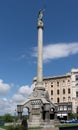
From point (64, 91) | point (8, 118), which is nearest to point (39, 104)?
point (8, 118)

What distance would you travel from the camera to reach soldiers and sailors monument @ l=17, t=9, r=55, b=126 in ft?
182

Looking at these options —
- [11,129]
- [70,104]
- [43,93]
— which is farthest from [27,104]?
[70,104]

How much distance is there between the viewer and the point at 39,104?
56.6m

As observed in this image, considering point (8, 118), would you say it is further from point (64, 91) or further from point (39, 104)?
point (64, 91)

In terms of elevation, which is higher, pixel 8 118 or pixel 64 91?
pixel 64 91

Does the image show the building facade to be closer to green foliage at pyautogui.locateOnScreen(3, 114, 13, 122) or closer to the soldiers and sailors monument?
green foliage at pyautogui.locateOnScreen(3, 114, 13, 122)

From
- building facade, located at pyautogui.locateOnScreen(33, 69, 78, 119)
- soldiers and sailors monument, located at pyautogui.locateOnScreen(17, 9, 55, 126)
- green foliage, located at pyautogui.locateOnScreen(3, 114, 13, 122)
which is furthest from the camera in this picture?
building facade, located at pyautogui.locateOnScreen(33, 69, 78, 119)

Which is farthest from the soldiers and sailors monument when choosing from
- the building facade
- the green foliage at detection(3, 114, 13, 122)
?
the building facade

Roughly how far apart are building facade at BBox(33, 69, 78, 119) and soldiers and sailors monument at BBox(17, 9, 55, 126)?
53.6 meters

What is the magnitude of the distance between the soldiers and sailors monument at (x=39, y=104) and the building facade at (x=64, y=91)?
53.6 metres

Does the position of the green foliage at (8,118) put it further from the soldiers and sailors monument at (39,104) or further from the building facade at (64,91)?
the building facade at (64,91)

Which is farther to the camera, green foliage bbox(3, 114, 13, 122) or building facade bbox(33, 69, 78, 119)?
building facade bbox(33, 69, 78, 119)

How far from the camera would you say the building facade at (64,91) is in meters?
113

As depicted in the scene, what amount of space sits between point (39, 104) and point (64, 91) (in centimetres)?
6353
